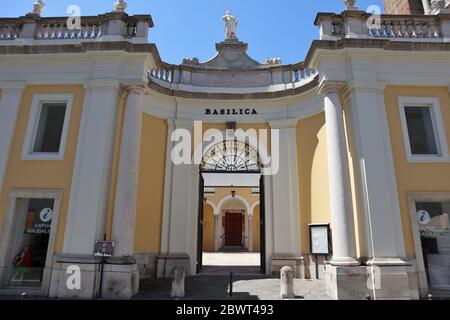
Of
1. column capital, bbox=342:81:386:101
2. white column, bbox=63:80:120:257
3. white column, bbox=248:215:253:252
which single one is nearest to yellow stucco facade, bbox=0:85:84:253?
white column, bbox=63:80:120:257

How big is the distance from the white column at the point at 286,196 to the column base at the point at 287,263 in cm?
10

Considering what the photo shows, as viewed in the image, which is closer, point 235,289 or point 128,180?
point 128,180

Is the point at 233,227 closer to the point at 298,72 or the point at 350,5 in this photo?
the point at 298,72

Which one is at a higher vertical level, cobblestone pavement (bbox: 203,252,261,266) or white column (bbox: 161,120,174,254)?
white column (bbox: 161,120,174,254)

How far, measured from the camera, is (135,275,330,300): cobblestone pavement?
22.6 ft

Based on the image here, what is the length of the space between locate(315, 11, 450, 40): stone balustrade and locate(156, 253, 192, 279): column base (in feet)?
24.7

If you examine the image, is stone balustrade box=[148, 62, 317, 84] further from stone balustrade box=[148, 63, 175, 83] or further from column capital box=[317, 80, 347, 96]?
column capital box=[317, 80, 347, 96]

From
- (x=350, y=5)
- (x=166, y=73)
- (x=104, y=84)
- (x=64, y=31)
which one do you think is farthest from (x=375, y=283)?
→ (x=64, y=31)

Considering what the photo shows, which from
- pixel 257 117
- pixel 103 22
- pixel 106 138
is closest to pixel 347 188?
pixel 257 117

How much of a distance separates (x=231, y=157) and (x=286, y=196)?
276 centimetres

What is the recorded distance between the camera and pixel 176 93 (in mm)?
10648

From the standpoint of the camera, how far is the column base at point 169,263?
31.2 feet

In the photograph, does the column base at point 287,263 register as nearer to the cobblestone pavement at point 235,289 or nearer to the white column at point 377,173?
the cobblestone pavement at point 235,289

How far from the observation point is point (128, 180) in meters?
7.51
